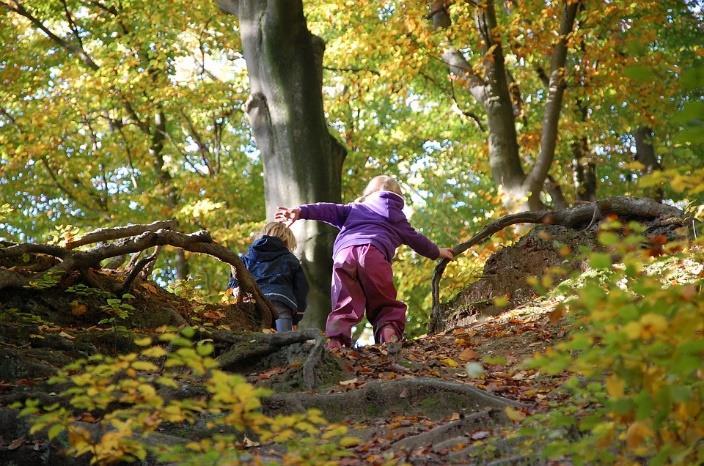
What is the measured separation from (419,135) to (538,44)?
8417 millimetres

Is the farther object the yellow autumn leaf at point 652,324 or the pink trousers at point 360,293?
the pink trousers at point 360,293

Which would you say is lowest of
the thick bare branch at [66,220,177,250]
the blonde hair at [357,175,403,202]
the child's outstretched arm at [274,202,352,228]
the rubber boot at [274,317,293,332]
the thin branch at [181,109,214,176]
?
the rubber boot at [274,317,293,332]

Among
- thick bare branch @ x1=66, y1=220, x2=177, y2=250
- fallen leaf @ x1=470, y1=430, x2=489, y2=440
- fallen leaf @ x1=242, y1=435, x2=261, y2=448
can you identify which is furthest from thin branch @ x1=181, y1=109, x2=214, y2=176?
fallen leaf @ x1=470, y1=430, x2=489, y2=440

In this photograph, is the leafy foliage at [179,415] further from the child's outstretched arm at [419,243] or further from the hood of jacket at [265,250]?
the hood of jacket at [265,250]

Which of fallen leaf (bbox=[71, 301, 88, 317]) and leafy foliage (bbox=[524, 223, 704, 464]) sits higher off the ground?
fallen leaf (bbox=[71, 301, 88, 317])

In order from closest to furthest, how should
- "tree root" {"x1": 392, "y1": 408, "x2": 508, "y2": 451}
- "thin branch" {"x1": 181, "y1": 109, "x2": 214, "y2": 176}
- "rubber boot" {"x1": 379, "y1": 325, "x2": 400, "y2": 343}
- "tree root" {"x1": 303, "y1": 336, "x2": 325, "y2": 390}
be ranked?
"tree root" {"x1": 392, "y1": 408, "x2": 508, "y2": 451} < "tree root" {"x1": 303, "y1": 336, "x2": 325, "y2": 390} < "rubber boot" {"x1": 379, "y1": 325, "x2": 400, "y2": 343} < "thin branch" {"x1": 181, "y1": 109, "x2": 214, "y2": 176}

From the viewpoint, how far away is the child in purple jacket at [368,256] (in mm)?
8273

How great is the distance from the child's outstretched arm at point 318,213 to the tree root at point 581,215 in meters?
1.20

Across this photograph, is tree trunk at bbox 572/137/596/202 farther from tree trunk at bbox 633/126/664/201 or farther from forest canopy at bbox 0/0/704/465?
tree trunk at bbox 633/126/664/201

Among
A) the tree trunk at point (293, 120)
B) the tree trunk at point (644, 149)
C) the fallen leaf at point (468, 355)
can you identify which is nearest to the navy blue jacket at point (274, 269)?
the tree trunk at point (293, 120)

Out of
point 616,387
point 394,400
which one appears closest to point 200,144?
point 394,400

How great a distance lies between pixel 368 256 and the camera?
8.33 metres

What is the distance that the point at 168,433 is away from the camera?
184 inches

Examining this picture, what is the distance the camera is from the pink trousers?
8.21 m
